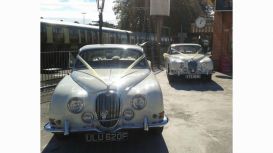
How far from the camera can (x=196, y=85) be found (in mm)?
11812

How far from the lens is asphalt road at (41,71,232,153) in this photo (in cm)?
525

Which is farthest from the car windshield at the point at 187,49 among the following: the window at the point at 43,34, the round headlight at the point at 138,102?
the round headlight at the point at 138,102

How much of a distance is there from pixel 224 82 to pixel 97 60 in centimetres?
724

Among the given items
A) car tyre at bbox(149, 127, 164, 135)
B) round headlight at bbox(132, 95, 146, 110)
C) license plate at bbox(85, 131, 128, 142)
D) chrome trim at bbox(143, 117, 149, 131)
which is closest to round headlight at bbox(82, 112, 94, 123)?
license plate at bbox(85, 131, 128, 142)

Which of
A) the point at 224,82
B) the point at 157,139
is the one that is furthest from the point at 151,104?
the point at 224,82

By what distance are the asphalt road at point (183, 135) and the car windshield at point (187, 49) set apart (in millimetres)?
4019

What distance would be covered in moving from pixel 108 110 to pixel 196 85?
23.9ft

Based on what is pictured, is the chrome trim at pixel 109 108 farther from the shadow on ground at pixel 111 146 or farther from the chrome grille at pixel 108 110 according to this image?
the shadow on ground at pixel 111 146

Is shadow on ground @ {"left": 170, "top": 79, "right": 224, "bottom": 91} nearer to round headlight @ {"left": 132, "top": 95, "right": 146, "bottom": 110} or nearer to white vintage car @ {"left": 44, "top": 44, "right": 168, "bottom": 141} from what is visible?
white vintage car @ {"left": 44, "top": 44, "right": 168, "bottom": 141}

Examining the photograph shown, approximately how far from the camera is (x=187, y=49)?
44.3 ft

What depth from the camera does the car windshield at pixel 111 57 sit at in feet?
21.8

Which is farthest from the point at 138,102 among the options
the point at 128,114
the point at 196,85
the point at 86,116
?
the point at 196,85

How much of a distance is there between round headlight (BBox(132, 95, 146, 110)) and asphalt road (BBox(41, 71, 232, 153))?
69 centimetres

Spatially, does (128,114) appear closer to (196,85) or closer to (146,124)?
(146,124)
